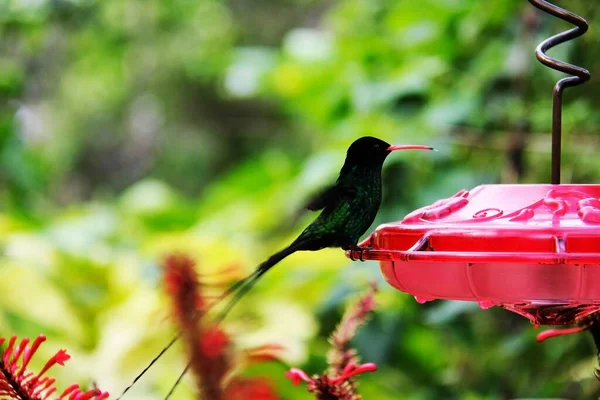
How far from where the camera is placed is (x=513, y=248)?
120cm

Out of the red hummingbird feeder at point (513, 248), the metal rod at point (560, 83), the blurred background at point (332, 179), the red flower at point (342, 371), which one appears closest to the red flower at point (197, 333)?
the red flower at point (342, 371)

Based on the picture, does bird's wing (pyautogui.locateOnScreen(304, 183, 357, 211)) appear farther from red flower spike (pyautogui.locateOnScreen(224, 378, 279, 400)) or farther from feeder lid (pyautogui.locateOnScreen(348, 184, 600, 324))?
red flower spike (pyautogui.locateOnScreen(224, 378, 279, 400))

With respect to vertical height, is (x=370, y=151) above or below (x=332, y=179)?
below

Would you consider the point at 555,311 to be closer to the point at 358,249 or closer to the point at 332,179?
the point at 358,249

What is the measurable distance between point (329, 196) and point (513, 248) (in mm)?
515

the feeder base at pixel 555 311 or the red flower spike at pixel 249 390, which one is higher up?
the red flower spike at pixel 249 390

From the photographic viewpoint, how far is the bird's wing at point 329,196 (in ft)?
5.23

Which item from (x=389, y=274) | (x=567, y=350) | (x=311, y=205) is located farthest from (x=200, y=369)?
(x=567, y=350)

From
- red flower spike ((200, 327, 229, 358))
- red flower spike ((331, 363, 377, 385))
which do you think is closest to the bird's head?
red flower spike ((331, 363, 377, 385))

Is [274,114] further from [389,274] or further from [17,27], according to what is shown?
[389,274]

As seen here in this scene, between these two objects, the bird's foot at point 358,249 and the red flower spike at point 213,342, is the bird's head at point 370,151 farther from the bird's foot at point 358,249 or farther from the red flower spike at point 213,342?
the red flower spike at point 213,342

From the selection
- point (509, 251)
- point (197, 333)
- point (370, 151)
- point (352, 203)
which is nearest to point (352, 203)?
point (352, 203)

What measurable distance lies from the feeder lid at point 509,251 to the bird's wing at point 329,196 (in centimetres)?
19

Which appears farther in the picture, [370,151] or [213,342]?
[370,151]
